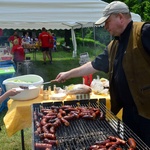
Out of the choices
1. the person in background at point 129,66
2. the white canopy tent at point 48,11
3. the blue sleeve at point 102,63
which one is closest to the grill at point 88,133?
the person in background at point 129,66

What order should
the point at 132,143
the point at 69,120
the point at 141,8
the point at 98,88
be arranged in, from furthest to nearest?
the point at 141,8, the point at 98,88, the point at 69,120, the point at 132,143

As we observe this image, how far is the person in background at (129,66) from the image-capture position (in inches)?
96.0

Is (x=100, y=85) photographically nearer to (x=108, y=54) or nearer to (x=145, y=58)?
(x=108, y=54)

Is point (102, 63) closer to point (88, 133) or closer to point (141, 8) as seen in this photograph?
point (88, 133)

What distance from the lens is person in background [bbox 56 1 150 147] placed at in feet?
8.00

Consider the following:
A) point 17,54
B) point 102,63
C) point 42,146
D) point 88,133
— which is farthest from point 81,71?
point 17,54

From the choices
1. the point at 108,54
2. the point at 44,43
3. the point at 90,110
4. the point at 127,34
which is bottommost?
the point at 44,43

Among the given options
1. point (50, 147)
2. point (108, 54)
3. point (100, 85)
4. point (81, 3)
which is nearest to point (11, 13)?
point (81, 3)

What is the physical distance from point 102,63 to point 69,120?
882 mm

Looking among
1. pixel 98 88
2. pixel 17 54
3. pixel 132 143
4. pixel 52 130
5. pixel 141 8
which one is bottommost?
pixel 17 54

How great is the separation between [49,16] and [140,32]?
4.33m

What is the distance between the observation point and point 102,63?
3.09 metres

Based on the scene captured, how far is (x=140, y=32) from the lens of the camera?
8.16 ft

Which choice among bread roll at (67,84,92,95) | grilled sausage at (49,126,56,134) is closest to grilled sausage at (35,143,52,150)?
grilled sausage at (49,126,56,134)
